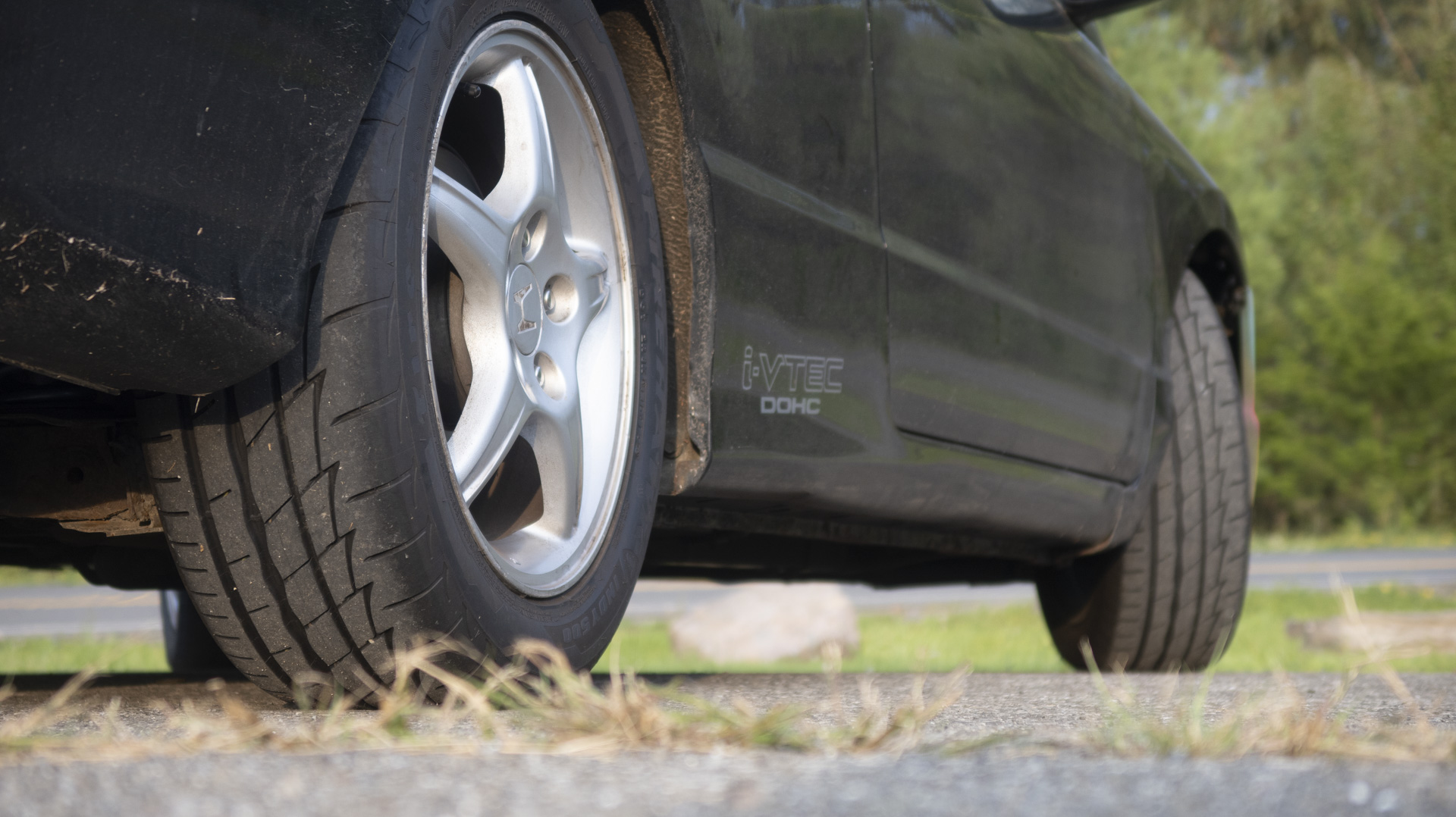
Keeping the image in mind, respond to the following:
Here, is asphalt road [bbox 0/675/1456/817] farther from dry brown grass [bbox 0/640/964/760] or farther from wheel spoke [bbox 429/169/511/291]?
wheel spoke [bbox 429/169/511/291]

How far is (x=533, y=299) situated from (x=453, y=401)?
0.17 m

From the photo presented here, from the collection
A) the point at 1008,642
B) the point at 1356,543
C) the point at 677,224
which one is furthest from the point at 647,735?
the point at 1356,543

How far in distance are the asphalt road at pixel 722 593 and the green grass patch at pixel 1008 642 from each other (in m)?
0.27

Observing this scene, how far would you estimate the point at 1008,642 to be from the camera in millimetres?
6426

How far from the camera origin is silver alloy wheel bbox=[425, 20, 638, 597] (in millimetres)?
1619

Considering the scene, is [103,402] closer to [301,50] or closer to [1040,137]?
[301,50]

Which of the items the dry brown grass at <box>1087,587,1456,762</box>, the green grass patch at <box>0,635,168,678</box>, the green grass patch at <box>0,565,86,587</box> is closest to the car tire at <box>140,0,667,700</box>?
the dry brown grass at <box>1087,587,1456,762</box>

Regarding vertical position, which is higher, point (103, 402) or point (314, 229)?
point (314, 229)

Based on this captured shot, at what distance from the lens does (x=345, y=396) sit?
1.36 metres

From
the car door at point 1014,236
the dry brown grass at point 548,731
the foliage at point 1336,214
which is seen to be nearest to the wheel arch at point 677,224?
the car door at point 1014,236

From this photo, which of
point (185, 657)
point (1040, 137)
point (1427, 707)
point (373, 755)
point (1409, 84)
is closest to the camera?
point (373, 755)

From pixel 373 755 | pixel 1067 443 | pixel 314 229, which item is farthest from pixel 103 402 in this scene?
pixel 1067 443

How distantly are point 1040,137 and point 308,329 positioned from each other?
1683 millimetres

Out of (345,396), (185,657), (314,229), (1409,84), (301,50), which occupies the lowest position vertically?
(185,657)
